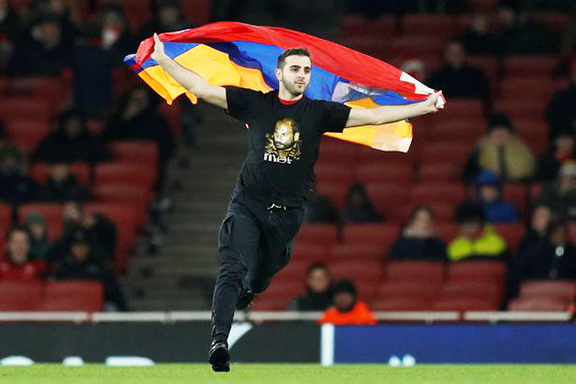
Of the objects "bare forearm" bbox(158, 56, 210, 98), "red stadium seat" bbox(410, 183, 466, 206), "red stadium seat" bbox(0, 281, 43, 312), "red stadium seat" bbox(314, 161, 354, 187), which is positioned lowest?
"red stadium seat" bbox(0, 281, 43, 312)

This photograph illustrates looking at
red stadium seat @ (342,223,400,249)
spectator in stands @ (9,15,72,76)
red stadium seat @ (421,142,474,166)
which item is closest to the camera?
red stadium seat @ (342,223,400,249)

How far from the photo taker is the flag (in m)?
11.6

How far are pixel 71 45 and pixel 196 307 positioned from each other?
4.06 metres

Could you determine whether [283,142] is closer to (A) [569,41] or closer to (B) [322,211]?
(B) [322,211]

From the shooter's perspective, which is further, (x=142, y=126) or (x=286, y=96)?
(x=142, y=126)

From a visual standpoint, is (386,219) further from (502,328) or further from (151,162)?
(502,328)

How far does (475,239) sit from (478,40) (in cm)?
360

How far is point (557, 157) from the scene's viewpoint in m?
16.9

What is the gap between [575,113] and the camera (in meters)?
17.3

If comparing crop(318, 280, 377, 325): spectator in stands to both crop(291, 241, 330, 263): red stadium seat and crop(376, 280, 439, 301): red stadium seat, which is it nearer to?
crop(376, 280, 439, 301): red stadium seat

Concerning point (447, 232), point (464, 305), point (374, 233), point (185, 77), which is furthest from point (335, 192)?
point (185, 77)

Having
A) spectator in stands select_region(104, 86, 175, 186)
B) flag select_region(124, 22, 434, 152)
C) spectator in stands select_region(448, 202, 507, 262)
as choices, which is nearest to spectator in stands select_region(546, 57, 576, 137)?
spectator in stands select_region(448, 202, 507, 262)

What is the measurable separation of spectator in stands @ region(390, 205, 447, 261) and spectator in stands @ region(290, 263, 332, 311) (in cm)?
116

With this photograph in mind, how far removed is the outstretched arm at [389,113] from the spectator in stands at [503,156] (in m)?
6.64
